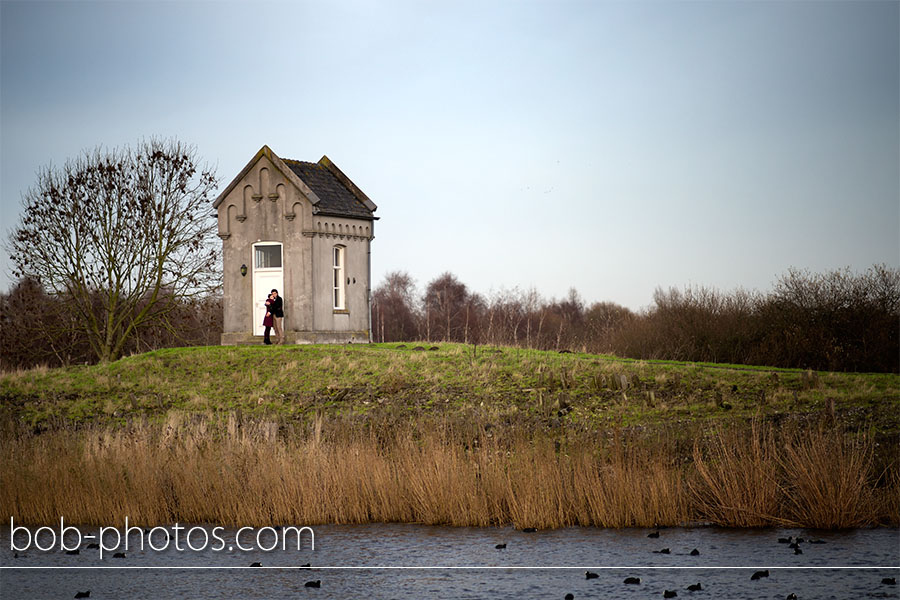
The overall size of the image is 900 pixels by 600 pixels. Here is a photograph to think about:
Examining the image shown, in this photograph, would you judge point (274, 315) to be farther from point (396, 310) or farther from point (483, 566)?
point (396, 310)

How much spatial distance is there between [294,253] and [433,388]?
27.5 ft

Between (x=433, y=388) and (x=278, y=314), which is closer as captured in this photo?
(x=433, y=388)

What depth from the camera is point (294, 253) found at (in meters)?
29.2

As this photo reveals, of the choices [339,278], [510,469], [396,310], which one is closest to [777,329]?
[339,278]

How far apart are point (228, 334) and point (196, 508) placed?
1649 cm

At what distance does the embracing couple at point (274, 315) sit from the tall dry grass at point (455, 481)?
43.4 ft

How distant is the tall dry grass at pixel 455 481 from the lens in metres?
12.3

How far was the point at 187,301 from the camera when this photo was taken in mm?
34594

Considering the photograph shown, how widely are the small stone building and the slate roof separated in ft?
0.14

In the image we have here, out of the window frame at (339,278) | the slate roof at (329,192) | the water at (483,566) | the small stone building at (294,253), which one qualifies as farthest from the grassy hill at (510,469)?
the slate roof at (329,192)

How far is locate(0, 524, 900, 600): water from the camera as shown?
9883mm

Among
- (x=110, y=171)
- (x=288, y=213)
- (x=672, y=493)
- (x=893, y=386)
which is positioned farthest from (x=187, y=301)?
(x=672, y=493)

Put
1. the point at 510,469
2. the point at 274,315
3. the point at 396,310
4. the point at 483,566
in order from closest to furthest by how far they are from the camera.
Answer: the point at 483,566 → the point at 510,469 → the point at 274,315 → the point at 396,310

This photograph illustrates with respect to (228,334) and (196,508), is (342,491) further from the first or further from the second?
(228,334)
